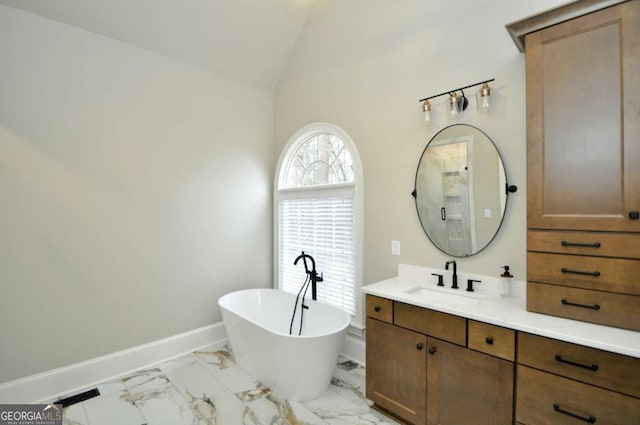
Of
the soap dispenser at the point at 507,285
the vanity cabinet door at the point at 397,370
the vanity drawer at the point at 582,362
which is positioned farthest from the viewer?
the soap dispenser at the point at 507,285

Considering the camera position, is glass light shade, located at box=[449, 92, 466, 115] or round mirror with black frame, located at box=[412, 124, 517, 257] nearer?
round mirror with black frame, located at box=[412, 124, 517, 257]

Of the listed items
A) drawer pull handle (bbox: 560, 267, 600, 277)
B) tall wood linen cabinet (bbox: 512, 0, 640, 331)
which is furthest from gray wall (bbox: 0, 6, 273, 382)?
drawer pull handle (bbox: 560, 267, 600, 277)

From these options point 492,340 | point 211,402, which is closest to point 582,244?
point 492,340

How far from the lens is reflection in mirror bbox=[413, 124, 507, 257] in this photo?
6.95 feet

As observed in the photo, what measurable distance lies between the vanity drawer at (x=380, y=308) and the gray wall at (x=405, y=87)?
571 millimetres

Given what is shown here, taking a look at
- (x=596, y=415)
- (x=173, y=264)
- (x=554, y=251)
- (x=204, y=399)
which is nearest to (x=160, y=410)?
(x=204, y=399)

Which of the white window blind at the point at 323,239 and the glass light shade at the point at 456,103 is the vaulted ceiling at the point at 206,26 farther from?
the glass light shade at the point at 456,103

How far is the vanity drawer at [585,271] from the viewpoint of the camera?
55.6 inches

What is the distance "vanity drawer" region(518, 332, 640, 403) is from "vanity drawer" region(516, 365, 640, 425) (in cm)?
3

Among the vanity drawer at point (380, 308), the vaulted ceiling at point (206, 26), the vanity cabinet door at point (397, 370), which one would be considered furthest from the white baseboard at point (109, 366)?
the vaulted ceiling at point (206, 26)

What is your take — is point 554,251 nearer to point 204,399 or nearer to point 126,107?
point 204,399

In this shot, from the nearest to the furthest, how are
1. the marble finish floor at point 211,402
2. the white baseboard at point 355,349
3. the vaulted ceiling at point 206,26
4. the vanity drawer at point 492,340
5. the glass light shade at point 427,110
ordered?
1. the vanity drawer at point 492,340
2. the marble finish floor at point 211,402
3. the glass light shade at point 427,110
4. the vaulted ceiling at point 206,26
5. the white baseboard at point 355,349

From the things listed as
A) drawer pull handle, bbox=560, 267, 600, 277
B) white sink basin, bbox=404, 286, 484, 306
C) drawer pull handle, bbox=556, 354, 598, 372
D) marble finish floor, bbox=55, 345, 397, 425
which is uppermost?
drawer pull handle, bbox=560, 267, 600, 277
